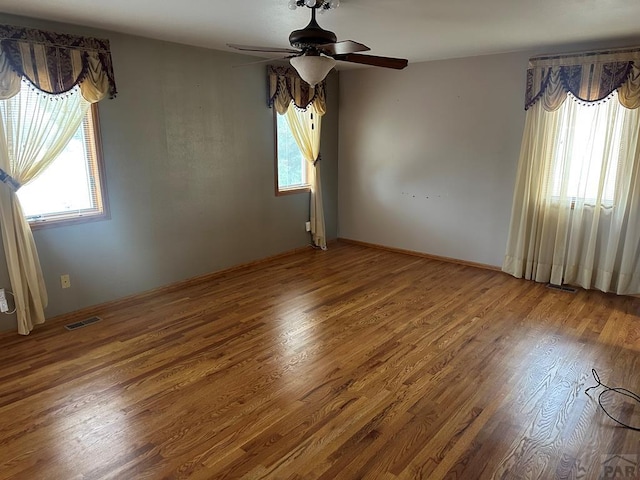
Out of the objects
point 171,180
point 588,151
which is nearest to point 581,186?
point 588,151

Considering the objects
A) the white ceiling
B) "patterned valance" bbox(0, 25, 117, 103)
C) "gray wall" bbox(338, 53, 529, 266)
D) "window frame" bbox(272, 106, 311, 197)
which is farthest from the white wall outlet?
"gray wall" bbox(338, 53, 529, 266)

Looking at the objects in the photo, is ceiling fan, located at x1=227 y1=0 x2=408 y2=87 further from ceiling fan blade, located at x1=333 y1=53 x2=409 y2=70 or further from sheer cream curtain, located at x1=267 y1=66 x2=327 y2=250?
sheer cream curtain, located at x1=267 y1=66 x2=327 y2=250

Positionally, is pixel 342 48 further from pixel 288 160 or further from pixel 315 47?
pixel 288 160

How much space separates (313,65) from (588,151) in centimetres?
302

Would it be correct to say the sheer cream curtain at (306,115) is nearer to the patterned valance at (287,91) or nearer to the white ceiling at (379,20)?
the patterned valance at (287,91)

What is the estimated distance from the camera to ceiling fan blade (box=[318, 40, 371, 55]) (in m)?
→ 2.45

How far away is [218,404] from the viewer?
246 centimetres

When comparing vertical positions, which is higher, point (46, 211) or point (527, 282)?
point (46, 211)

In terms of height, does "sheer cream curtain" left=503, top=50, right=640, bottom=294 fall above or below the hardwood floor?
above

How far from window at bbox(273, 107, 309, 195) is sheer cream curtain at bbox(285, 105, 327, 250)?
85 millimetres

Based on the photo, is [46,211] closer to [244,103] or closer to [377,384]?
[244,103]

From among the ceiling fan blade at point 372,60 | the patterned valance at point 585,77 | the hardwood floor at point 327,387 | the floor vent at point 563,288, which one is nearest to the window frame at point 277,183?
the hardwood floor at point 327,387

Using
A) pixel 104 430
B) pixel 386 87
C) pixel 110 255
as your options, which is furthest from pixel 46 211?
pixel 386 87

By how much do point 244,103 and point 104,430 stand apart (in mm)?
3533
